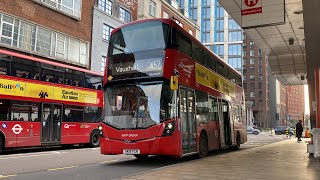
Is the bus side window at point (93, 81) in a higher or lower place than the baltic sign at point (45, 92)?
higher

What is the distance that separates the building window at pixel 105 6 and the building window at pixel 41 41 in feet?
14.3

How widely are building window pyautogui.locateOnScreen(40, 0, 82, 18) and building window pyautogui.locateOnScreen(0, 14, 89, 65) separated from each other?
1.91 meters

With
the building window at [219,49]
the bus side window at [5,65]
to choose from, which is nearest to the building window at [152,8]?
the bus side window at [5,65]

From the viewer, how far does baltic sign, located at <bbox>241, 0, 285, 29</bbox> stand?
1385 cm

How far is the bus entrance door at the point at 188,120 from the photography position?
12.2m

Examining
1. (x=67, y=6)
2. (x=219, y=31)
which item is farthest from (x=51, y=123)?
(x=219, y=31)

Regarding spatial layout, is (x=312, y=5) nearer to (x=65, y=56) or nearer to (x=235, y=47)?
(x=65, y=56)

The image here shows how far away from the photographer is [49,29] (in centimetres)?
2773

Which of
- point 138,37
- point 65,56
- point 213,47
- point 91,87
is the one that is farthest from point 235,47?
point 138,37

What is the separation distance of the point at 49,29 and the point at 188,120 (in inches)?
726

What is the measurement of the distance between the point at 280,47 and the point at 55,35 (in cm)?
1622

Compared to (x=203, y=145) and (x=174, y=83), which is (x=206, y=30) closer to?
(x=203, y=145)

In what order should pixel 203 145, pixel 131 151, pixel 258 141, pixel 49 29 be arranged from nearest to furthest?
pixel 131 151 < pixel 203 145 < pixel 49 29 < pixel 258 141

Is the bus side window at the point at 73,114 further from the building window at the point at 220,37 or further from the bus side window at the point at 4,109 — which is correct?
the building window at the point at 220,37
